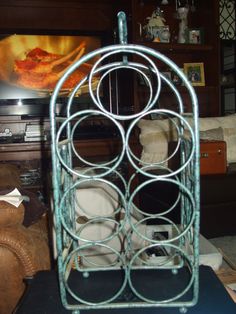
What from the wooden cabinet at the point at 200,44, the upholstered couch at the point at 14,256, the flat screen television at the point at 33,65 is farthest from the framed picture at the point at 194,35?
the upholstered couch at the point at 14,256

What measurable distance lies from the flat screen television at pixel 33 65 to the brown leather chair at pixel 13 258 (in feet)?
5.80

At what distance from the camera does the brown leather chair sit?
972 mm

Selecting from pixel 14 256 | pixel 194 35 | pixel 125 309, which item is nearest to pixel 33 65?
pixel 194 35

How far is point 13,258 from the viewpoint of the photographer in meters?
0.98

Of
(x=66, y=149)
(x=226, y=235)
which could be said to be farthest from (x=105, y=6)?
(x=66, y=149)

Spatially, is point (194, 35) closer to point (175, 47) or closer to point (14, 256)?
point (175, 47)

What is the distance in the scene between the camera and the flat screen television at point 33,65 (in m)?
2.65

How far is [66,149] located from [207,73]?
2534 mm

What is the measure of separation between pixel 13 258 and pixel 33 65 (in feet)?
6.78

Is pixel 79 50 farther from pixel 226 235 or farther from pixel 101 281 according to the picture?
pixel 101 281

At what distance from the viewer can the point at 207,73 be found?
2961 millimetres

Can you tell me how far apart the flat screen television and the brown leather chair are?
177 cm

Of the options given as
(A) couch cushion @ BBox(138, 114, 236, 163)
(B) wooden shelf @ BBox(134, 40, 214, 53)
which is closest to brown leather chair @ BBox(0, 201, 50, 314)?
(A) couch cushion @ BBox(138, 114, 236, 163)

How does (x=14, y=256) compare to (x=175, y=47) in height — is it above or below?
below
